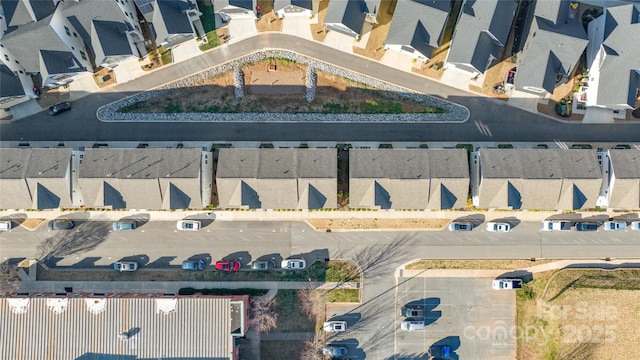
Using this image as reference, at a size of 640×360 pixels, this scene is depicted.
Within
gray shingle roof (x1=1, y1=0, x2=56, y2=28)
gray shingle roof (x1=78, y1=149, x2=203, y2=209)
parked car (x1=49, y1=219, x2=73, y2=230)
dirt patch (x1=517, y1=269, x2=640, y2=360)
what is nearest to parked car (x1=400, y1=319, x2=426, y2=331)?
dirt patch (x1=517, y1=269, x2=640, y2=360)

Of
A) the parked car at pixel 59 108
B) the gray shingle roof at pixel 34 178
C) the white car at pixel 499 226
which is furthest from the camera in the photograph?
the parked car at pixel 59 108

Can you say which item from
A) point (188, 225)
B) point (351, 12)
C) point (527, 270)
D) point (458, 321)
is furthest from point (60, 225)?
point (527, 270)

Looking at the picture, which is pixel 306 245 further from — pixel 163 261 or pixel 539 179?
pixel 539 179

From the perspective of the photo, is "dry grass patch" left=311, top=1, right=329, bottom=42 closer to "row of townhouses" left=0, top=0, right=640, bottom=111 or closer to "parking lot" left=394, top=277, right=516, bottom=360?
"row of townhouses" left=0, top=0, right=640, bottom=111

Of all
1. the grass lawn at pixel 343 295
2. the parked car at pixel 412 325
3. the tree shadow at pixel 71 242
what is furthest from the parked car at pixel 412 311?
the tree shadow at pixel 71 242

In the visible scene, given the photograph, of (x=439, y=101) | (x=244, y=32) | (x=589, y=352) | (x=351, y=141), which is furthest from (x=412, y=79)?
(x=589, y=352)

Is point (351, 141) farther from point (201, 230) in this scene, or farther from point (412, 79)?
point (201, 230)

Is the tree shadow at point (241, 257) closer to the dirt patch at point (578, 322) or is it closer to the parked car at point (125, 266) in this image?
the parked car at point (125, 266)

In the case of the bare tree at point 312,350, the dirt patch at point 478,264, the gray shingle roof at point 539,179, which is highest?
the gray shingle roof at point 539,179
